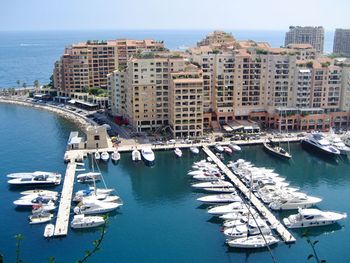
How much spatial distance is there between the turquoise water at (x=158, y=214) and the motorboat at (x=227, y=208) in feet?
3.04

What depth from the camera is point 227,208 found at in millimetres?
51688

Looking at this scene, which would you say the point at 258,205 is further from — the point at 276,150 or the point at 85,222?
the point at 276,150

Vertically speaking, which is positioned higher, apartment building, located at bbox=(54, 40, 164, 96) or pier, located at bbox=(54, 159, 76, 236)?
apartment building, located at bbox=(54, 40, 164, 96)

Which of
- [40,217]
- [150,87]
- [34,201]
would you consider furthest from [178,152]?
[40,217]

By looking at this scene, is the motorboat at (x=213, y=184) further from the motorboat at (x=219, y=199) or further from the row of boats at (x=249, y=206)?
the motorboat at (x=219, y=199)

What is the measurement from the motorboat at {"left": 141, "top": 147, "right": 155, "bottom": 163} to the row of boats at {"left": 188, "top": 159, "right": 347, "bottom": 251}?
298 inches

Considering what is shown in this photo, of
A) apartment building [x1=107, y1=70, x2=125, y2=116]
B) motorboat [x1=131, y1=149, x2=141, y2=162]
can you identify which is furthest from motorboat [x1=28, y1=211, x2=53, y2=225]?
apartment building [x1=107, y1=70, x2=125, y2=116]

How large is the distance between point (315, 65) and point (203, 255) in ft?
195

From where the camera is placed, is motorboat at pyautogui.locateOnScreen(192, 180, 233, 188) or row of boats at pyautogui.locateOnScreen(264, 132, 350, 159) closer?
motorboat at pyautogui.locateOnScreen(192, 180, 233, 188)

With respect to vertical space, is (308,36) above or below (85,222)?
above

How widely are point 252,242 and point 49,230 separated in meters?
21.8

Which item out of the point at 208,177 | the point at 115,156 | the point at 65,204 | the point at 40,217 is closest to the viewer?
the point at 40,217

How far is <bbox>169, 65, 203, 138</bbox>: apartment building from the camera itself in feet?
262

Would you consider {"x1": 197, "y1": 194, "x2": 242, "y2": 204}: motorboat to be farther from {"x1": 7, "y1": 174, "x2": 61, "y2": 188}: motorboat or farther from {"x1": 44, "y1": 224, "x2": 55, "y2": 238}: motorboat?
{"x1": 7, "y1": 174, "x2": 61, "y2": 188}: motorboat
